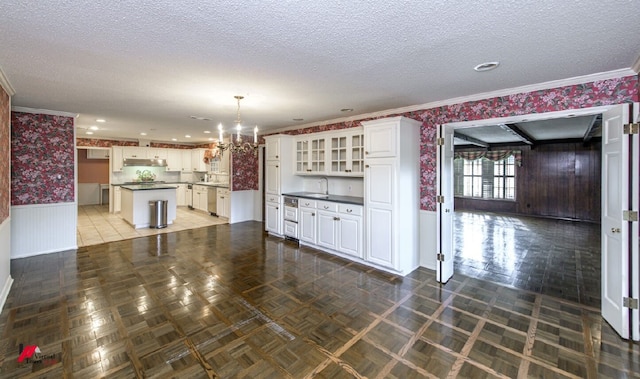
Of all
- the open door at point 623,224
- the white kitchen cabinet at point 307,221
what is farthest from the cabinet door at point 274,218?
the open door at point 623,224

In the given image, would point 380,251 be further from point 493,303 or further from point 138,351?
point 138,351

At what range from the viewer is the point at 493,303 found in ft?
10.0

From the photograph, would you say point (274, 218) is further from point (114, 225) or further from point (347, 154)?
point (114, 225)

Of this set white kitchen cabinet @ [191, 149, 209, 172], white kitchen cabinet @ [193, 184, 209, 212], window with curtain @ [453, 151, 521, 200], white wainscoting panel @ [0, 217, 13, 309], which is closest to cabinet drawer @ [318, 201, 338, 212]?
white wainscoting panel @ [0, 217, 13, 309]

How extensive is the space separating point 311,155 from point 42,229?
462 cm

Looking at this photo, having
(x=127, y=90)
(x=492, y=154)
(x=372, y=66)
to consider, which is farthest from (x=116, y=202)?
(x=492, y=154)

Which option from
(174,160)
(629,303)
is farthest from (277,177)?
(174,160)

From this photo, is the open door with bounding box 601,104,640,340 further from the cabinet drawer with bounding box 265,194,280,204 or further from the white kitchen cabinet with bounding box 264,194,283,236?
the cabinet drawer with bounding box 265,194,280,204

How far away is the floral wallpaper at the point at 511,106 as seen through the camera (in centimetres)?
281

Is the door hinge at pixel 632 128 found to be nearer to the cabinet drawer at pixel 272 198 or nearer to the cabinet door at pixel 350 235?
the cabinet door at pixel 350 235

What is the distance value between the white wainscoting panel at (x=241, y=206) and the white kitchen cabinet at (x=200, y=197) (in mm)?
1701

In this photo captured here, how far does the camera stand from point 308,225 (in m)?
5.11

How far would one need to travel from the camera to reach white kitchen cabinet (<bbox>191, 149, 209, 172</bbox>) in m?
9.96

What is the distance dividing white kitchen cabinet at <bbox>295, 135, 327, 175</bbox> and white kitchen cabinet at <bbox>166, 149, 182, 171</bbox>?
252 inches
